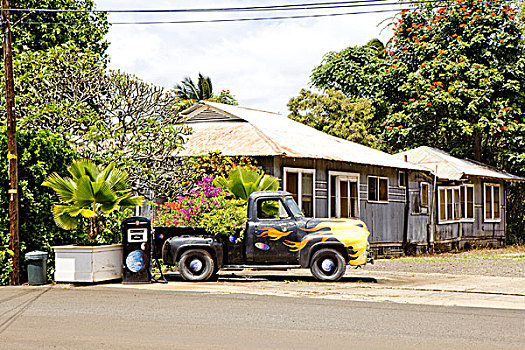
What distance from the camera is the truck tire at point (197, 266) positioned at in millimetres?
16219

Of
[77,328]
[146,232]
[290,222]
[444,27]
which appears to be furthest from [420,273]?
[444,27]

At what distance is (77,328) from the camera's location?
9602 mm

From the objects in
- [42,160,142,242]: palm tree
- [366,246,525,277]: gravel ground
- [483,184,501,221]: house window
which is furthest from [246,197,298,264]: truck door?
[483,184,501,221]: house window

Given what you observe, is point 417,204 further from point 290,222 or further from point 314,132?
point 290,222

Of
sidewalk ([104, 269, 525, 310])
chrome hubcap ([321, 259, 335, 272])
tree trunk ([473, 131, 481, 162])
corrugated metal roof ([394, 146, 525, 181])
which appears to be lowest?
sidewalk ([104, 269, 525, 310])

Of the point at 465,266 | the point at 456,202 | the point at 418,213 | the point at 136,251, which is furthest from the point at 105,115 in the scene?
the point at 456,202

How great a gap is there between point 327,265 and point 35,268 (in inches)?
256

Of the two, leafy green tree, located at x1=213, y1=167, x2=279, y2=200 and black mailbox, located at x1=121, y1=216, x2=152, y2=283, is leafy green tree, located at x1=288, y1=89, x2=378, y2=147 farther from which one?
black mailbox, located at x1=121, y1=216, x2=152, y2=283

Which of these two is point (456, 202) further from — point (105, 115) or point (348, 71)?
point (105, 115)

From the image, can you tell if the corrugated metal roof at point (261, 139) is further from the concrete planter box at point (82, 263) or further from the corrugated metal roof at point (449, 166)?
the concrete planter box at point (82, 263)

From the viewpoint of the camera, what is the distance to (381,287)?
50.5 ft

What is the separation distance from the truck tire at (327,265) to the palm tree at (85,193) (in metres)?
4.66

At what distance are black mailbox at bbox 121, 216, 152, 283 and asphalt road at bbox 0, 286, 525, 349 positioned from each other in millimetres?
2049

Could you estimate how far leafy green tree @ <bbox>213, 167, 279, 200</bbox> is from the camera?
62.6 ft
